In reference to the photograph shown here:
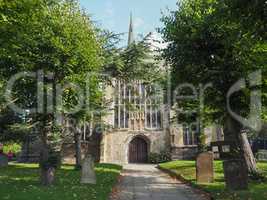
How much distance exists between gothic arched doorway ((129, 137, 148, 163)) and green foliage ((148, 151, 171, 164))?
6.71 ft

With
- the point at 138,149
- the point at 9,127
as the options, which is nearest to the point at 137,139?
the point at 138,149

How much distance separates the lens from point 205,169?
60.4 ft

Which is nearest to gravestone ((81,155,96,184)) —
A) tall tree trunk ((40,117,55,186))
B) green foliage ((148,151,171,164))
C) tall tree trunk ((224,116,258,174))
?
tall tree trunk ((40,117,55,186))

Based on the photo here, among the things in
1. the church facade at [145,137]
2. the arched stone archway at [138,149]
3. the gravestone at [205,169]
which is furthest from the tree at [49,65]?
the arched stone archway at [138,149]

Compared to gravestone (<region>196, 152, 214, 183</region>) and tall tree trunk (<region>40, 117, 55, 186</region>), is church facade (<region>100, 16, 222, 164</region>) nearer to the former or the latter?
gravestone (<region>196, 152, 214, 183</region>)

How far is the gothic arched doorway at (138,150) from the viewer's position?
50094 mm

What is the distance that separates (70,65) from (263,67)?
8257 millimetres

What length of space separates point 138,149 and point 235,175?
35935 mm

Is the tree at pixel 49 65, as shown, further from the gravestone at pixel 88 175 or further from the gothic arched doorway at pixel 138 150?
the gothic arched doorway at pixel 138 150

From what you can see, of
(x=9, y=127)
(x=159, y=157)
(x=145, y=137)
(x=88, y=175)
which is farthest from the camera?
(x=145, y=137)

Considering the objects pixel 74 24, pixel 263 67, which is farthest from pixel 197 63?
pixel 74 24

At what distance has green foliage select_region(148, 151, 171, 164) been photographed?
47.2 metres

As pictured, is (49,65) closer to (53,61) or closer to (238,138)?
(53,61)

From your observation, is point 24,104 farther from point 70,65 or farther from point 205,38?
point 205,38
